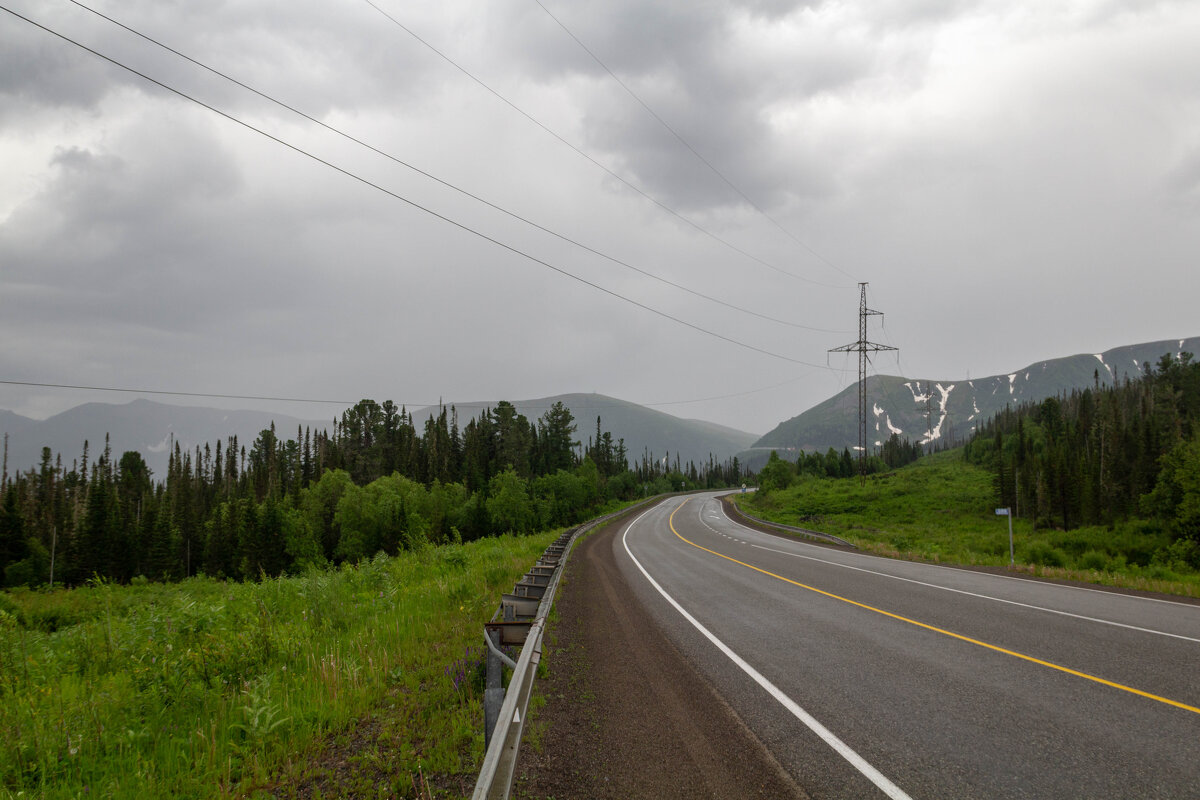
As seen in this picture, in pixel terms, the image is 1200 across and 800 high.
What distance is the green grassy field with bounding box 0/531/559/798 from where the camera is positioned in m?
4.37

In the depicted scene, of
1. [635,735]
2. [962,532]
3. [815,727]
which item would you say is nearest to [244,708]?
[635,735]

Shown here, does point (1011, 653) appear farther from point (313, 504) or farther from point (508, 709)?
point (313, 504)

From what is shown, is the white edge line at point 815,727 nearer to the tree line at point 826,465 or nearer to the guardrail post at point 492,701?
the guardrail post at point 492,701

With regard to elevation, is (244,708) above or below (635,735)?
above

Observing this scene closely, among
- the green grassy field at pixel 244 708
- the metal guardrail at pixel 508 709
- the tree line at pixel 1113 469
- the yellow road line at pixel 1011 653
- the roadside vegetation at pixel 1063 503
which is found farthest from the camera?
the tree line at pixel 1113 469

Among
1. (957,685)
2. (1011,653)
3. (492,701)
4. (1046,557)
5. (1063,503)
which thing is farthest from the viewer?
(1063,503)

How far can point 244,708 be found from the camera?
509cm

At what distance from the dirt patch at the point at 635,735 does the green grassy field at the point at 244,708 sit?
735 mm

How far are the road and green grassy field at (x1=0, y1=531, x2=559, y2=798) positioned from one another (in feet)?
10.5

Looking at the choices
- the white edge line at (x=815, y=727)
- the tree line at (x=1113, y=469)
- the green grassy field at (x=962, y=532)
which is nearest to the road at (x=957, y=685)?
the white edge line at (x=815, y=727)

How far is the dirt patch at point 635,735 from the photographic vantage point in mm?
4207

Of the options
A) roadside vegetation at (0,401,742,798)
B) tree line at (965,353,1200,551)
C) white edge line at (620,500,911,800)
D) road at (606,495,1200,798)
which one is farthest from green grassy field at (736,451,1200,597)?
roadside vegetation at (0,401,742,798)

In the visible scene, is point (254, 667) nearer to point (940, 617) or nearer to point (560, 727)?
point (560, 727)

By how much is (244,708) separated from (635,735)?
3680 mm
